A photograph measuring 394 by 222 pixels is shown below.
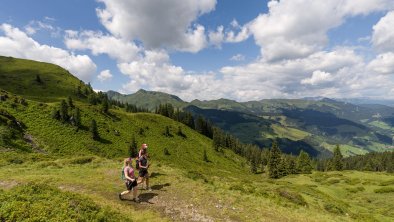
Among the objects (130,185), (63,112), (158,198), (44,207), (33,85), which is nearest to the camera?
(44,207)

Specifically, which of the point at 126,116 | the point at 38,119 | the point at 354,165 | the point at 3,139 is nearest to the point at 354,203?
the point at 3,139

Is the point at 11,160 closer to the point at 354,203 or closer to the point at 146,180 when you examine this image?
the point at 146,180

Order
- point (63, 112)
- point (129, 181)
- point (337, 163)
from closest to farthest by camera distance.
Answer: point (129, 181) → point (63, 112) → point (337, 163)

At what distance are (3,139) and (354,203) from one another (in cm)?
6622

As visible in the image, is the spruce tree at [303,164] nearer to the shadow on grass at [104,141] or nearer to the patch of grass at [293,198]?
the shadow on grass at [104,141]

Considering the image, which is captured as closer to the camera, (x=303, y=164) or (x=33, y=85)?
(x=303, y=164)

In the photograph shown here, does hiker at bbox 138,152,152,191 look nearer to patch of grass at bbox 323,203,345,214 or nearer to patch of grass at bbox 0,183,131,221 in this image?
patch of grass at bbox 0,183,131,221

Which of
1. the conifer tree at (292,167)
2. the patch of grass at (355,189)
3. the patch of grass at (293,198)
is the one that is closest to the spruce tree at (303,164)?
the conifer tree at (292,167)

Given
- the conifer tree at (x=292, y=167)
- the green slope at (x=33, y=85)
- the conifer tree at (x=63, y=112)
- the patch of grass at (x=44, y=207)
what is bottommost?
the conifer tree at (x=292, y=167)

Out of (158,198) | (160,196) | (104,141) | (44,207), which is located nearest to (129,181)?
(158,198)

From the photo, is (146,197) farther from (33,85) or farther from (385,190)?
(33,85)

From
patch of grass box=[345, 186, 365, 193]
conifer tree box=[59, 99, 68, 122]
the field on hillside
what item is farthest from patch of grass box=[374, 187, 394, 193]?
conifer tree box=[59, 99, 68, 122]

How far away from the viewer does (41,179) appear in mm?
23672

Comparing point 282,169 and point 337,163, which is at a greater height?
point 282,169
